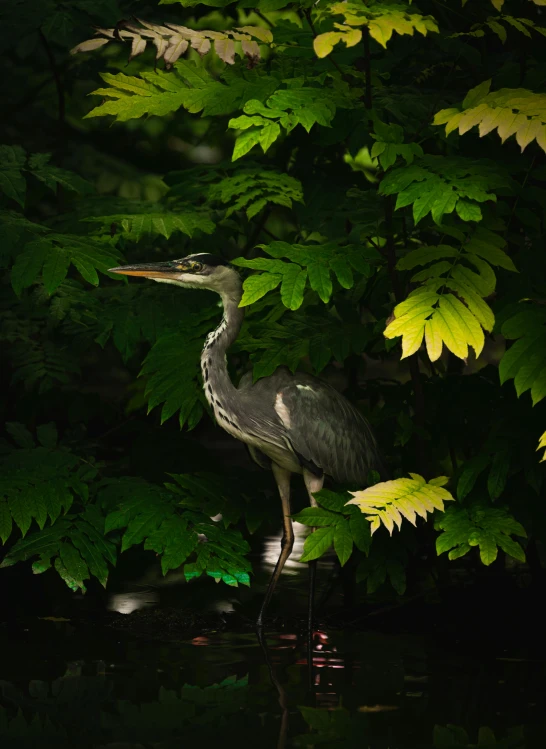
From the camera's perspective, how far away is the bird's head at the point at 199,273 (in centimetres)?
527

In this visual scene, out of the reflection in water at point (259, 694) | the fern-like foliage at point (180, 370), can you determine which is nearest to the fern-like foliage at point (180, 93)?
the fern-like foliage at point (180, 370)

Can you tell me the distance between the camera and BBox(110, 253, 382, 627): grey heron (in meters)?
5.29

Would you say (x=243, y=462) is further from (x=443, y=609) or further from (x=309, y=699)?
(x=309, y=699)

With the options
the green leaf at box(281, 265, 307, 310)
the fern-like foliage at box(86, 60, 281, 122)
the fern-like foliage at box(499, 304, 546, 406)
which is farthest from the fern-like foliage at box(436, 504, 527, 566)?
the fern-like foliage at box(86, 60, 281, 122)

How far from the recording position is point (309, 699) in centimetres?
438

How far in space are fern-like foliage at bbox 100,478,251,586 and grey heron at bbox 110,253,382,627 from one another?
18.0 inches

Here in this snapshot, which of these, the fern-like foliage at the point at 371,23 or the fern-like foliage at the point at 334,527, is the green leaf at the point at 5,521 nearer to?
the fern-like foliage at the point at 334,527

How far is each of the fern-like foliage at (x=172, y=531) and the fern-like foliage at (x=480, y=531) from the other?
32.7 inches

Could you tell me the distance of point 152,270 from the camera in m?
5.22

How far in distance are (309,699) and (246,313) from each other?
1.83 metres

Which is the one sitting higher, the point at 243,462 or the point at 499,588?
the point at 499,588

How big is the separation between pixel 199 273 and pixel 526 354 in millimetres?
1666

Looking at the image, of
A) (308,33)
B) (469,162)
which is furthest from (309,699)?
(308,33)

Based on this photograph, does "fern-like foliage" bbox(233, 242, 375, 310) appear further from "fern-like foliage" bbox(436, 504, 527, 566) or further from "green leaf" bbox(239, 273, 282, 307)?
"fern-like foliage" bbox(436, 504, 527, 566)
